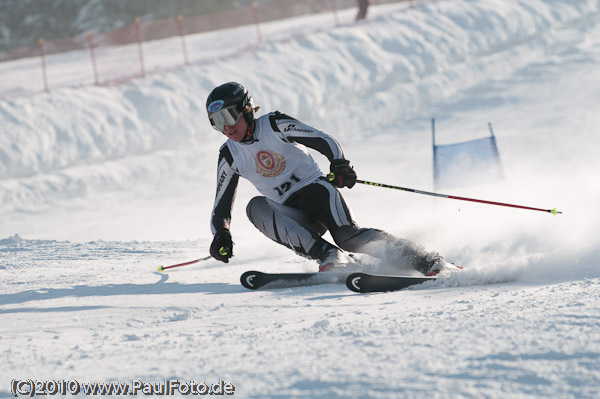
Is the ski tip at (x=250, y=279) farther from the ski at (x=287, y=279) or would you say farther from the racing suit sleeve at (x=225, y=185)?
the racing suit sleeve at (x=225, y=185)

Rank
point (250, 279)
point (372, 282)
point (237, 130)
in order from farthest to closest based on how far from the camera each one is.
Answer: point (237, 130) < point (250, 279) < point (372, 282)

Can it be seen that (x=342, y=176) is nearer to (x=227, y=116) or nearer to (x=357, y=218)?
(x=227, y=116)

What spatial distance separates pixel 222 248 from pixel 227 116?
783 millimetres

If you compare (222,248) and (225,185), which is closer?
(222,248)

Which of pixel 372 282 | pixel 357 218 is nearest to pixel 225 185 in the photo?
pixel 372 282

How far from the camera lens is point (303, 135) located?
4.75 metres

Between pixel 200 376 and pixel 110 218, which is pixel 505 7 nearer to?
pixel 110 218

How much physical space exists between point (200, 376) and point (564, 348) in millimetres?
1169

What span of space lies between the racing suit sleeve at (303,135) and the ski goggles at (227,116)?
27 centimetres

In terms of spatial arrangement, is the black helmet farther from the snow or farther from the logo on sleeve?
the snow

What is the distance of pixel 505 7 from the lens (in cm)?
1880

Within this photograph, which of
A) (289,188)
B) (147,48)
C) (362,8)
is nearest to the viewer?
(289,188)

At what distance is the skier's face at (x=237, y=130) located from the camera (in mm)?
4668

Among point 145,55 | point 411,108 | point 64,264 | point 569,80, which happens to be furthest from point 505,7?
point 64,264
